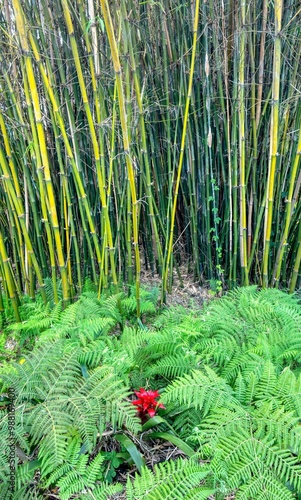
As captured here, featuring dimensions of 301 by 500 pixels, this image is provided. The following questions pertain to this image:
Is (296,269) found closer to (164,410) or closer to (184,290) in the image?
(184,290)

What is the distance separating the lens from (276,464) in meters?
0.76

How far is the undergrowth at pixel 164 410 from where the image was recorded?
78 cm

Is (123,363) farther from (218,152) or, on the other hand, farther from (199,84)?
(199,84)

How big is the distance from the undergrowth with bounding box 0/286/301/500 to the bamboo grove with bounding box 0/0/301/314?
1.18 ft

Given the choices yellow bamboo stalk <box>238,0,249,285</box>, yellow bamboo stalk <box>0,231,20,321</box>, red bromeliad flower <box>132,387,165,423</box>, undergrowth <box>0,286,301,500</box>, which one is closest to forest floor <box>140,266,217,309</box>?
yellow bamboo stalk <box>238,0,249,285</box>

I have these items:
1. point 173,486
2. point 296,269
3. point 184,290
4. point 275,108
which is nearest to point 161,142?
point 275,108

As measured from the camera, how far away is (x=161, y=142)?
187 centimetres

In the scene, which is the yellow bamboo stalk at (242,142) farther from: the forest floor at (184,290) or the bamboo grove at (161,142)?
the forest floor at (184,290)

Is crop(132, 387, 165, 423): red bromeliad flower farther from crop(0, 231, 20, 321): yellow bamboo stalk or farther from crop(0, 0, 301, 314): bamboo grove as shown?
crop(0, 231, 20, 321): yellow bamboo stalk

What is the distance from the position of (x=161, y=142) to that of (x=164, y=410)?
1.32 meters

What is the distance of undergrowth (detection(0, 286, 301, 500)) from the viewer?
2.57ft

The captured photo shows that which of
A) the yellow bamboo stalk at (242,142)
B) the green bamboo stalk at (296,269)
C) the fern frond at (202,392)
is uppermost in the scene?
the yellow bamboo stalk at (242,142)

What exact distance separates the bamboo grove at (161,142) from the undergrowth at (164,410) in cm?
36

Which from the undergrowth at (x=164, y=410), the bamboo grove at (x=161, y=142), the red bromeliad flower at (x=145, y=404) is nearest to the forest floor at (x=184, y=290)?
the bamboo grove at (x=161, y=142)
